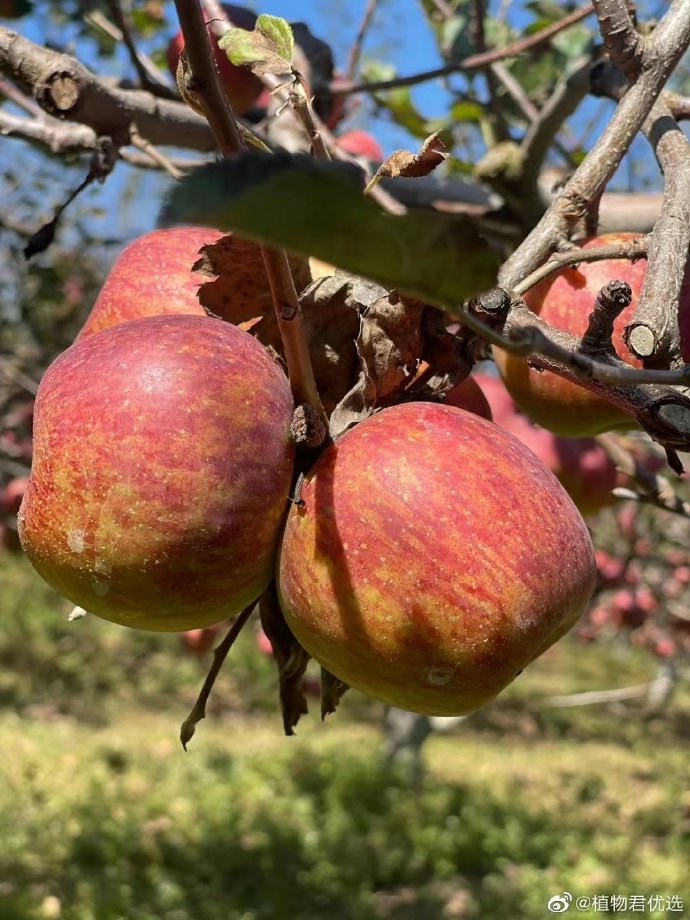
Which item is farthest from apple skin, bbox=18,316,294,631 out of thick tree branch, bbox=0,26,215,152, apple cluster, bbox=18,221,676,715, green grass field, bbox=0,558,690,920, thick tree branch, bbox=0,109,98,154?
green grass field, bbox=0,558,690,920

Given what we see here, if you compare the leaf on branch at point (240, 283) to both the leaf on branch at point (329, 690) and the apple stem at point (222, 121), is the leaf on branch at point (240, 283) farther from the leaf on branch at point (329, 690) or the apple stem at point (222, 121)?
the leaf on branch at point (329, 690)

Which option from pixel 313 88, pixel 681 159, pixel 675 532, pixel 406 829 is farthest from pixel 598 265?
pixel 406 829

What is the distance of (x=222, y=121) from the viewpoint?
0.62 meters

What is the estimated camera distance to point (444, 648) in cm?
78

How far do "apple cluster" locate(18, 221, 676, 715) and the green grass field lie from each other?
135 inches

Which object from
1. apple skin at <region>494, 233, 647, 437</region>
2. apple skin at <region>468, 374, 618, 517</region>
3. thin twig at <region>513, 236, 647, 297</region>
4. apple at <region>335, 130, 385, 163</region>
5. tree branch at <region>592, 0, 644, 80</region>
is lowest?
apple skin at <region>468, 374, 618, 517</region>

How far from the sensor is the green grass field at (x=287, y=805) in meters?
4.69

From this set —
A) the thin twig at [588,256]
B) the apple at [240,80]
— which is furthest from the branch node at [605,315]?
the apple at [240,80]

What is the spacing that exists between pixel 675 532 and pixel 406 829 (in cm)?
293

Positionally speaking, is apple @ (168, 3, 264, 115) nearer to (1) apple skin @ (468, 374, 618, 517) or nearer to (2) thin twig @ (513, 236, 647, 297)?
(1) apple skin @ (468, 374, 618, 517)

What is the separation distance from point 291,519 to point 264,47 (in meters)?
0.47

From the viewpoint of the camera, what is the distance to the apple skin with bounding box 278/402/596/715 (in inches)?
30.6

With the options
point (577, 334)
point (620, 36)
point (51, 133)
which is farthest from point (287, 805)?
point (620, 36)

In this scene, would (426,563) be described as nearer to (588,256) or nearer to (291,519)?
(291,519)
